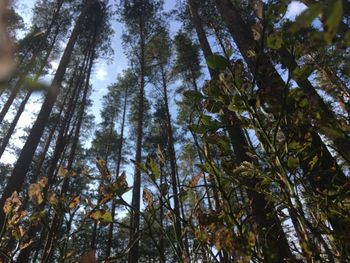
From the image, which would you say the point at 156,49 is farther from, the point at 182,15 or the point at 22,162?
the point at 22,162

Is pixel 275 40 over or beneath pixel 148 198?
over

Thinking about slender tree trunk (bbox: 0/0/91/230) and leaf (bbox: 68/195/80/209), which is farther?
slender tree trunk (bbox: 0/0/91/230)

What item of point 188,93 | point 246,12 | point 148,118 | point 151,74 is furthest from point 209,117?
point 148,118

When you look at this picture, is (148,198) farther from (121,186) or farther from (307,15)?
(307,15)

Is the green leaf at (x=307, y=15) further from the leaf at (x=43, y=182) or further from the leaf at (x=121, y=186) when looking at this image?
the leaf at (x=43, y=182)

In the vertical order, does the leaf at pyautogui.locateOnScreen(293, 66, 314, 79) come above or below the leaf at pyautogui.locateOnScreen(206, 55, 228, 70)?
below

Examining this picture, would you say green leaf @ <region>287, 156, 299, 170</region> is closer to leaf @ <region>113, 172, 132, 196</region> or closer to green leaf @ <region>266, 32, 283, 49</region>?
green leaf @ <region>266, 32, 283, 49</region>

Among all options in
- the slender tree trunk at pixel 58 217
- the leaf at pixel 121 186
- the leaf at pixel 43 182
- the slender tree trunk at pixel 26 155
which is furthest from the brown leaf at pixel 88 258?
the slender tree trunk at pixel 26 155

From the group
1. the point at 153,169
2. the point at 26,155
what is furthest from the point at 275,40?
the point at 26,155

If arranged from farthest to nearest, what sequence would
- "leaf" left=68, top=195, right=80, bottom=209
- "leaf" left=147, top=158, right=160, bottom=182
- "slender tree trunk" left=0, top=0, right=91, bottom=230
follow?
"slender tree trunk" left=0, top=0, right=91, bottom=230, "leaf" left=68, top=195, right=80, bottom=209, "leaf" left=147, top=158, right=160, bottom=182

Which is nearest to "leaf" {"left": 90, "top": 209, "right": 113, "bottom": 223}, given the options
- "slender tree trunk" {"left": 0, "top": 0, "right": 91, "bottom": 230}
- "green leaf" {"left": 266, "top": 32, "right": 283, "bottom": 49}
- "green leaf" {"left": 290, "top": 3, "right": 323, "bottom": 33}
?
"green leaf" {"left": 266, "top": 32, "right": 283, "bottom": 49}

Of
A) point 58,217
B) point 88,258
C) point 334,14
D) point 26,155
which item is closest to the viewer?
point 334,14

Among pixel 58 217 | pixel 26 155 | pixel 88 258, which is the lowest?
pixel 88 258

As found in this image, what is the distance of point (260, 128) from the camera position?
81 centimetres
